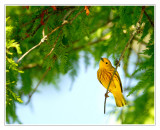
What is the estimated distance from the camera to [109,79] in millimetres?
1915

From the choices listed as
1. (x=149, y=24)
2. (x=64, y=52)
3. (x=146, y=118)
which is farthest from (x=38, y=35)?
(x=146, y=118)

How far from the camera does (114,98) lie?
6.50ft

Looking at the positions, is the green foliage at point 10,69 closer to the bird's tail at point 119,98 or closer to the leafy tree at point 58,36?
the leafy tree at point 58,36

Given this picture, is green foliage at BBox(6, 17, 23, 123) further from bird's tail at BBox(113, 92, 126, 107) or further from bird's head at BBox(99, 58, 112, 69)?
bird's tail at BBox(113, 92, 126, 107)

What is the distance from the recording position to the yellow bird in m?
1.92

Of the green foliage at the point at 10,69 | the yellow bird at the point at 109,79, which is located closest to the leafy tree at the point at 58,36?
the green foliage at the point at 10,69

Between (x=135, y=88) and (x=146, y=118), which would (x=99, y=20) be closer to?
(x=146, y=118)

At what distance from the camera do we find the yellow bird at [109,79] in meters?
1.92

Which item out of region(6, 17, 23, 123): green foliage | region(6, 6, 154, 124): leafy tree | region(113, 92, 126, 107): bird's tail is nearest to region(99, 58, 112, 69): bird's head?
region(6, 6, 154, 124): leafy tree

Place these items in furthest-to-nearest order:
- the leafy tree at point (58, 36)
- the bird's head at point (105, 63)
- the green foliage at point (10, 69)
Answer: the bird's head at point (105, 63), the leafy tree at point (58, 36), the green foliage at point (10, 69)

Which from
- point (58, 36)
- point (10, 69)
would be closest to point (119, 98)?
point (58, 36)

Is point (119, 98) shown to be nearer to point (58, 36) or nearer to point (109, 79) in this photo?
point (109, 79)

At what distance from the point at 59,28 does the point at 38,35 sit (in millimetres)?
245
